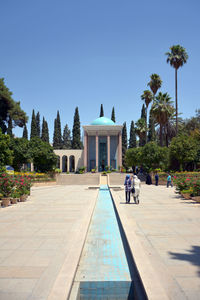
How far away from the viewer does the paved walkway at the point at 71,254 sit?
3.34 meters

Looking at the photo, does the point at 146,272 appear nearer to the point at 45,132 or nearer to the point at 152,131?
the point at 152,131

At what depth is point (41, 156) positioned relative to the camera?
35.3m

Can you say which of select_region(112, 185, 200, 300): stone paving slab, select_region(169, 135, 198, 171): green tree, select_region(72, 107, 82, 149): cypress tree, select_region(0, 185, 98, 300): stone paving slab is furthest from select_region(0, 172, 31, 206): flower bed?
select_region(72, 107, 82, 149): cypress tree

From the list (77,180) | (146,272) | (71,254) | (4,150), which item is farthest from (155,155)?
(146,272)

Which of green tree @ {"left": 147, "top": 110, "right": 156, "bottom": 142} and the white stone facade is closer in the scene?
the white stone facade

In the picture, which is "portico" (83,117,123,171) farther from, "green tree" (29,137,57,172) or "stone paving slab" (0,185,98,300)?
"stone paving slab" (0,185,98,300)

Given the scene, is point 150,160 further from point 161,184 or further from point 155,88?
point 155,88

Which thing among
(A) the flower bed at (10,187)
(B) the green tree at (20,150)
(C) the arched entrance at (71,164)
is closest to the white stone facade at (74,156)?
(C) the arched entrance at (71,164)

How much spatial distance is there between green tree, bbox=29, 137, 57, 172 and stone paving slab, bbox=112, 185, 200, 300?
2819 centimetres

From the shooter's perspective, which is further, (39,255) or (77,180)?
(77,180)

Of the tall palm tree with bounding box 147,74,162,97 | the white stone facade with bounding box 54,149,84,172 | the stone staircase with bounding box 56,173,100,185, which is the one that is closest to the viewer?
the stone staircase with bounding box 56,173,100,185

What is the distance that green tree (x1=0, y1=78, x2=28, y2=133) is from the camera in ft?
145

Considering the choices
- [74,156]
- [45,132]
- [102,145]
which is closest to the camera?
[102,145]

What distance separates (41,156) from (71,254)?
3173 cm
